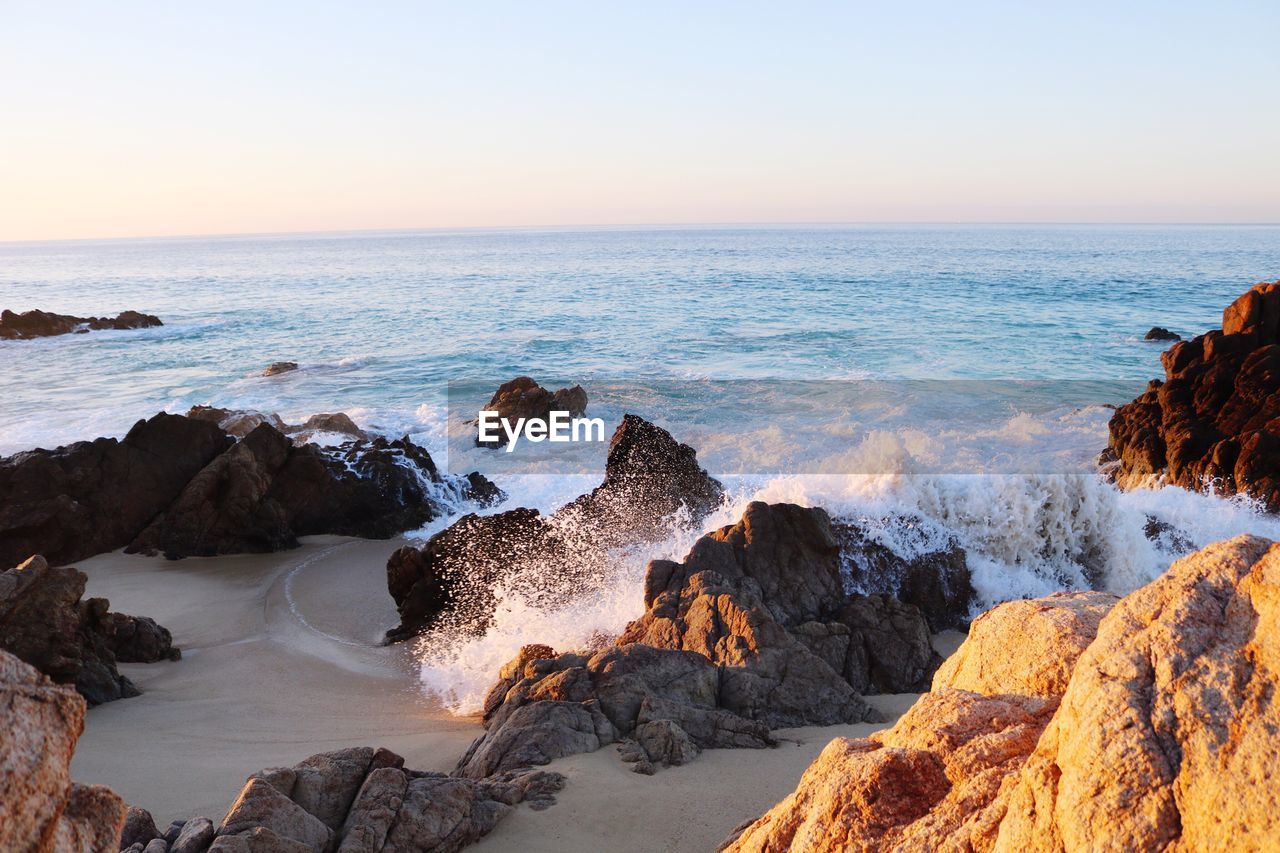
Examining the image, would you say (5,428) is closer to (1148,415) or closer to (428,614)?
(428,614)

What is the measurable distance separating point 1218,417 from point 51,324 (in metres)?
→ 40.4

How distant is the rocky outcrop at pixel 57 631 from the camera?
7438 millimetres

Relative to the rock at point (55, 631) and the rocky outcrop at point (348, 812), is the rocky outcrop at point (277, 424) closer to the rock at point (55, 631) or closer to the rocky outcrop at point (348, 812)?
the rock at point (55, 631)

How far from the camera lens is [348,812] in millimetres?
4543

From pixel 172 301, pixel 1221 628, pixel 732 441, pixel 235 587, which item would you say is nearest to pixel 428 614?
A: pixel 235 587

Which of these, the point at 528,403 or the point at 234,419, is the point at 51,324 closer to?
the point at 234,419

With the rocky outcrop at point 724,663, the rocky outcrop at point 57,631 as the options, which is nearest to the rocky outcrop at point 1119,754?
the rocky outcrop at point 724,663

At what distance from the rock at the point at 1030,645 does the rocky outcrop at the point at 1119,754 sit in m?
0.13

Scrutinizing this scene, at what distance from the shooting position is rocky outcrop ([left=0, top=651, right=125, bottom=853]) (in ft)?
6.82

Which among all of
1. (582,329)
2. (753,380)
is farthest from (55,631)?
(582,329)

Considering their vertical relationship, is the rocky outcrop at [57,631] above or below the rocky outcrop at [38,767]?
below

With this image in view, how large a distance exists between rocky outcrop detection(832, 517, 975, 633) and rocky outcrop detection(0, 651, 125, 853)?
7.01 m

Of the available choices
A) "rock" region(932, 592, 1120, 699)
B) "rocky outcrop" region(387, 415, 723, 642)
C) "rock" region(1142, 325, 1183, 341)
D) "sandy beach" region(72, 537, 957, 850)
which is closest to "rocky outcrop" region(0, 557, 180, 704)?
"sandy beach" region(72, 537, 957, 850)

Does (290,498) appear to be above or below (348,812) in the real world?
below
